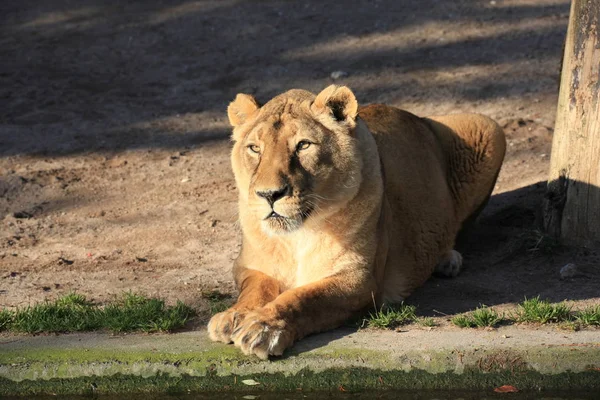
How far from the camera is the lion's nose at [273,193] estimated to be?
201 inches

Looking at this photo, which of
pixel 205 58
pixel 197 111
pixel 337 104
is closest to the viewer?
pixel 337 104

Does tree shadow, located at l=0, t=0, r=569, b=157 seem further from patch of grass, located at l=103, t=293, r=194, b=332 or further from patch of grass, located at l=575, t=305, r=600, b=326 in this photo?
patch of grass, located at l=575, t=305, r=600, b=326

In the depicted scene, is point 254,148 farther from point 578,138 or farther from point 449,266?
point 578,138

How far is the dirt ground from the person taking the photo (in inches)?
272

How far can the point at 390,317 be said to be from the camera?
5598 mm

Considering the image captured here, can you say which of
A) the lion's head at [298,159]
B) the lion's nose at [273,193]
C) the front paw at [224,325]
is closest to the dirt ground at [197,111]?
the lion's head at [298,159]

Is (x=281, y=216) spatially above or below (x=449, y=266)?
above

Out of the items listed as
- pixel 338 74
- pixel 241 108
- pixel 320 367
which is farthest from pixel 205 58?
pixel 320 367

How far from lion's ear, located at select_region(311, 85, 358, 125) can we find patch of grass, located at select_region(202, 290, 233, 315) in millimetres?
1315

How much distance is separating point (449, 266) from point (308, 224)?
1728 millimetres

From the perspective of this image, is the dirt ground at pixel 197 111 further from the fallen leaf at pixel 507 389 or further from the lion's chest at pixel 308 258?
the fallen leaf at pixel 507 389

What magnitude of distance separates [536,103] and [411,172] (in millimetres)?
3616

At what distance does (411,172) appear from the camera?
687 cm

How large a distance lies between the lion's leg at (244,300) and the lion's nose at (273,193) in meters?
0.59
